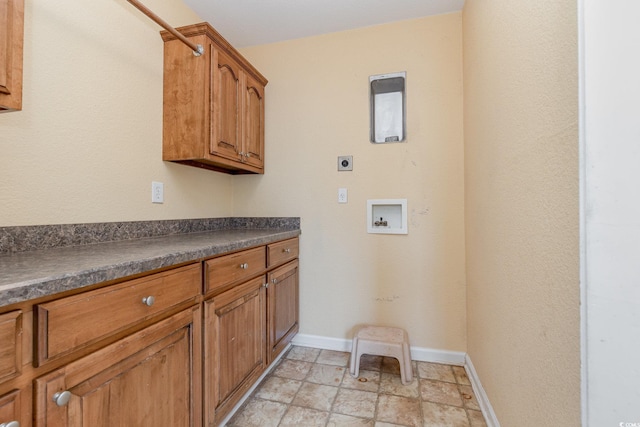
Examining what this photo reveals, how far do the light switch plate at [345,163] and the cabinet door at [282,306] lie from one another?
2.66 ft

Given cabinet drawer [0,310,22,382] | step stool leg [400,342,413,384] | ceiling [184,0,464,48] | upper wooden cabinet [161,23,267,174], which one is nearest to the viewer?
cabinet drawer [0,310,22,382]

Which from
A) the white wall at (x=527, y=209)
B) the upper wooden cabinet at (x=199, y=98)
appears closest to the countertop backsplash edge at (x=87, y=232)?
the upper wooden cabinet at (x=199, y=98)

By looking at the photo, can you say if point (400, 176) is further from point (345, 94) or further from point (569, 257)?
point (569, 257)

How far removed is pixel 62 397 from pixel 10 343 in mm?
193

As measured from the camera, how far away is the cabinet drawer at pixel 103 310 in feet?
2.05

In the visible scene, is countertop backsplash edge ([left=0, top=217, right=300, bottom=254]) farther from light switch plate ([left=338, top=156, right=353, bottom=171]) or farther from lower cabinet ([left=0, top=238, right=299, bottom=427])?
light switch plate ([left=338, top=156, right=353, bottom=171])

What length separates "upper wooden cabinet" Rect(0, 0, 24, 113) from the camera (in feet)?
2.44

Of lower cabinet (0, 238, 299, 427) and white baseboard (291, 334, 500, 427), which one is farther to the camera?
white baseboard (291, 334, 500, 427)

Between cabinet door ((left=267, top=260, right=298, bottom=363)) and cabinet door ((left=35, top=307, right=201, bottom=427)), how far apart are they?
24.5 inches

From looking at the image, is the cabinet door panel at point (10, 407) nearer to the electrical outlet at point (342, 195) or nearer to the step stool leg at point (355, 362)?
the step stool leg at point (355, 362)

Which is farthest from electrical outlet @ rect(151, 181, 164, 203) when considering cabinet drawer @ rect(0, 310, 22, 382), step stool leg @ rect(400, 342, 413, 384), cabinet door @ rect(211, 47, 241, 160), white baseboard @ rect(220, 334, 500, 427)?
step stool leg @ rect(400, 342, 413, 384)

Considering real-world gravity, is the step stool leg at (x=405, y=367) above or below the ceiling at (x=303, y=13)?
below

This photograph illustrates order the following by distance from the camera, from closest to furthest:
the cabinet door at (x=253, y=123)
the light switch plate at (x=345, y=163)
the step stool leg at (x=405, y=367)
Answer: the step stool leg at (x=405, y=367)
the cabinet door at (x=253, y=123)
the light switch plate at (x=345, y=163)

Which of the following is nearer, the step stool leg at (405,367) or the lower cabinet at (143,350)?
the lower cabinet at (143,350)
